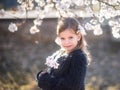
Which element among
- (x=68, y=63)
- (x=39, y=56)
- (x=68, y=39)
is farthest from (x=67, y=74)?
(x=39, y=56)

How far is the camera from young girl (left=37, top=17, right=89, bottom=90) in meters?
3.94

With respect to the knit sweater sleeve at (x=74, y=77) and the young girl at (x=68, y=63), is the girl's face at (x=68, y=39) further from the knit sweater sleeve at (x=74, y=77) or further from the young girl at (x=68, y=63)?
the knit sweater sleeve at (x=74, y=77)

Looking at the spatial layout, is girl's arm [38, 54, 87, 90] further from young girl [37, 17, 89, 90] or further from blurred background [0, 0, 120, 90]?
blurred background [0, 0, 120, 90]

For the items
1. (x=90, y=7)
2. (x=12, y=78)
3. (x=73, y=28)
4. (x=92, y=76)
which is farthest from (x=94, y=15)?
(x=92, y=76)

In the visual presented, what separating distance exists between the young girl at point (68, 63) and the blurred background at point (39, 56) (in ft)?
9.24

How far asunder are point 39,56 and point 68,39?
279 inches

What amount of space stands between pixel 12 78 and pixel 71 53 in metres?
4.54

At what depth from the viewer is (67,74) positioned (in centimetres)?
402

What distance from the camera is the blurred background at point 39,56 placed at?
872cm

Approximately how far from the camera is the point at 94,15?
18.8 feet

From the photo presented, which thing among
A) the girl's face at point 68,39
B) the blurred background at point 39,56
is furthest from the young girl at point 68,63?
the blurred background at point 39,56

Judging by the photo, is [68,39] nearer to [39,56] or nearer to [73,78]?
[73,78]

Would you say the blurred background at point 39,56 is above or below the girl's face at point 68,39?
above

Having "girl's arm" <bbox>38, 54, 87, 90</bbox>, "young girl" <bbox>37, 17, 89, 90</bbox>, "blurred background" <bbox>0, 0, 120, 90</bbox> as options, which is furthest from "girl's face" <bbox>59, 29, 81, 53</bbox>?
"blurred background" <bbox>0, 0, 120, 90</bbox>
